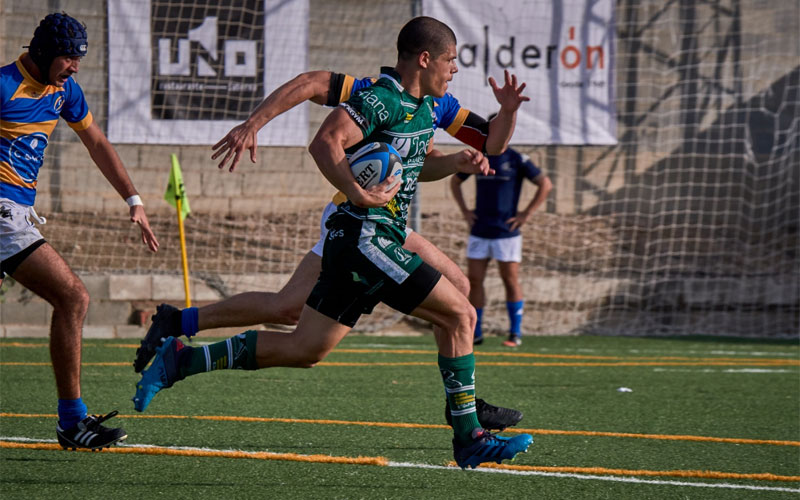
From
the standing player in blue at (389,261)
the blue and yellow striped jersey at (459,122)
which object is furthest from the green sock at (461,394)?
the blue and yellow striped jersey at (459,122)

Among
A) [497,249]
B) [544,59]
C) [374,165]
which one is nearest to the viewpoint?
[374,165]

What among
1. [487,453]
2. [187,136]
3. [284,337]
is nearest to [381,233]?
A: [284,337]

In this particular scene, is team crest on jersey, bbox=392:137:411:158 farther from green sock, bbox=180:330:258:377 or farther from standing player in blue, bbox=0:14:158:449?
standing player in blue, bbox=0:14:158:449

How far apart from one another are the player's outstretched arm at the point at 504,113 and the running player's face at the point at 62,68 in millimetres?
1998

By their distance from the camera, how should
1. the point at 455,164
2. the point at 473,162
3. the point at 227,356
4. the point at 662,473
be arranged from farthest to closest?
the point at 455,164 < the point at 662,473 < the point at 473,162 < the point at 227,356

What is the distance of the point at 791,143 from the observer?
619 inches

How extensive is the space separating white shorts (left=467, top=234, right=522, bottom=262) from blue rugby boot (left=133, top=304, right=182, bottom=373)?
5468mm

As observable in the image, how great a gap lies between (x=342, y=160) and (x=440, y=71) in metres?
0.70

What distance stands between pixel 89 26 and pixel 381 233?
360 inches

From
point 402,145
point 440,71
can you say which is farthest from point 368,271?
point 440,71

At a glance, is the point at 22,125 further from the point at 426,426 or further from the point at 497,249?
the point at 497,249

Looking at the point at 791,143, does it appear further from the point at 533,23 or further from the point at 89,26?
the point at 89,26

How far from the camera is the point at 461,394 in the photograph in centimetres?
496

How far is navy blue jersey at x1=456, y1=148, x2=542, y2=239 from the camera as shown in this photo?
11.2m
